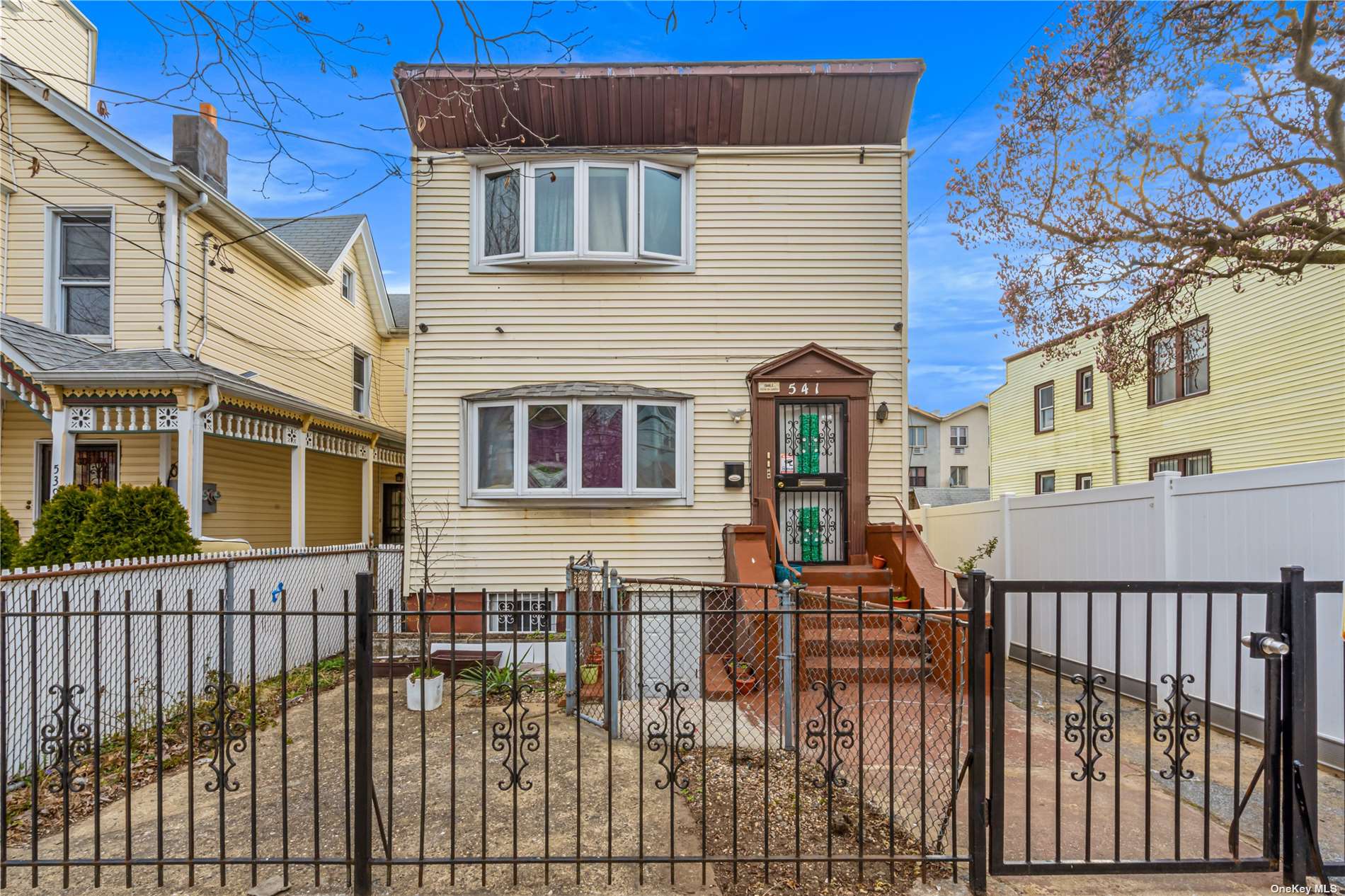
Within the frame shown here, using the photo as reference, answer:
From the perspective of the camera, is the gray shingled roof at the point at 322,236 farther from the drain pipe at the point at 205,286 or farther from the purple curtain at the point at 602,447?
the purple curtain at the point at 602,447

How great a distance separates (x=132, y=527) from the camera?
6992mm

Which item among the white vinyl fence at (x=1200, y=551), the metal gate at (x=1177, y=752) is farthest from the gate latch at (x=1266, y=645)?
the white vinyl fence at (x=1200, y=551)

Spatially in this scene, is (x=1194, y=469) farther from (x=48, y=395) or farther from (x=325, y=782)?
(x=48, y=395)

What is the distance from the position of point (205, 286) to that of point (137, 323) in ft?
3.52

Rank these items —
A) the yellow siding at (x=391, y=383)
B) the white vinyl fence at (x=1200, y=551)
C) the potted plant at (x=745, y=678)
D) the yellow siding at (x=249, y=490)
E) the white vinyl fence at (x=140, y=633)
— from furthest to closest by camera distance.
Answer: the yellow siding at (x=391, y=383) < the yellow siding at (x=249, y=490) < the potted plant at (x=745, y=678) < the white vinyl fence at (x=1200, y=551) < the white vinyl fence at (x=140, y=633)

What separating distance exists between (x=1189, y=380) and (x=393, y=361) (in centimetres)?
1844

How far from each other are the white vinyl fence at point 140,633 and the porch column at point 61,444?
114 inches

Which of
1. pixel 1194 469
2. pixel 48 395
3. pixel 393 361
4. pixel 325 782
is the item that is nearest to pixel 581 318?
pixel 325 782

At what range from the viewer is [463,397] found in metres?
8.92

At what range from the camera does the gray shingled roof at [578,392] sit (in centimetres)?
875

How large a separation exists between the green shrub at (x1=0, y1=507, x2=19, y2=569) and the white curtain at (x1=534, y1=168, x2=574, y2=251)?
254 inches

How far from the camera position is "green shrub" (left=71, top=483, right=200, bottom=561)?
6746 mm

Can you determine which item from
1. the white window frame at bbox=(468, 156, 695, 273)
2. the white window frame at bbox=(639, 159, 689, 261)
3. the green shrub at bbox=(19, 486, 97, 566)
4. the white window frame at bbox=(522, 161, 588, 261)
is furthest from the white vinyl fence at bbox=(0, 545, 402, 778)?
the white window frame at bbox=(639, 159, 689, 261)

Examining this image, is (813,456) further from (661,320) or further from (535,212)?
(535,212)
